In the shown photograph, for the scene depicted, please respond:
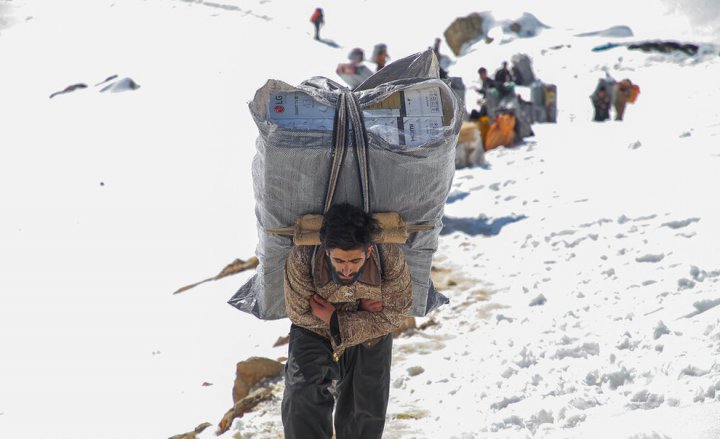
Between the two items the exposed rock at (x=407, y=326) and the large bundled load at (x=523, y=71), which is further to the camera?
the large bundled load at (x=523, y=71)

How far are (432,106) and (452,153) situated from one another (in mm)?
185

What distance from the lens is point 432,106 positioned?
114 inches

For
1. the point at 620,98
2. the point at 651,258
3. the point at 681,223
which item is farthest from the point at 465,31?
the point at 651,258

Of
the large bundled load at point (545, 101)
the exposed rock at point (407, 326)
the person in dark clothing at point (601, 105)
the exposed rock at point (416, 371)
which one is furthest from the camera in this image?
the large bundled load at point (545, 101)

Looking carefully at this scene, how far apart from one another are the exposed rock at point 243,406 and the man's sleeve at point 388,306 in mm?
1631

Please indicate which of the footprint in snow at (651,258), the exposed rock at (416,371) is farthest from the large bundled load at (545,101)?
the exposed rock at (416,371)

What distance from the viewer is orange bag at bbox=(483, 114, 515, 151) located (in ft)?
38.2

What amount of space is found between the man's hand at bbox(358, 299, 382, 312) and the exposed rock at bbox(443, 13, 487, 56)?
1057 inches

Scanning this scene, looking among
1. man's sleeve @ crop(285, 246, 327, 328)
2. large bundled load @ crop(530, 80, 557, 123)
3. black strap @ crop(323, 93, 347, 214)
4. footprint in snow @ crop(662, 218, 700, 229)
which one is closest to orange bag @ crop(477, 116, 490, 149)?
large bundled load @ crop(530, 80, 557, 123)

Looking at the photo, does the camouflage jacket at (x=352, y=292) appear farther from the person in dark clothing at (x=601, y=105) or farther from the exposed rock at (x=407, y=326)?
the person in dark clothing at (x=601, y=105)

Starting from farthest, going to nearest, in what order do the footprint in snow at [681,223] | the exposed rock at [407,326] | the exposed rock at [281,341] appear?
the footprint in snow at [681,223], the exposed rock at [281,341], the exposed rock at [407,326]

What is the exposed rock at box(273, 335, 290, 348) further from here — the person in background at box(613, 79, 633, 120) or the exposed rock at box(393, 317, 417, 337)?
the person in background at box(613, 79, 633, 120)

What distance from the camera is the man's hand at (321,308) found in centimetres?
274

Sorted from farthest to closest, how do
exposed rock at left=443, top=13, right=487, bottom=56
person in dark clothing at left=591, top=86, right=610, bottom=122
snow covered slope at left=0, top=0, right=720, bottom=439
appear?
1. exposed rock at left=443, top=13, right=487, bottom=56
2. person in dark clothing at left=591, top=86, right=610, bottom=122
3. snow covered slope at left=0, top=0, right=720, bottom=439
